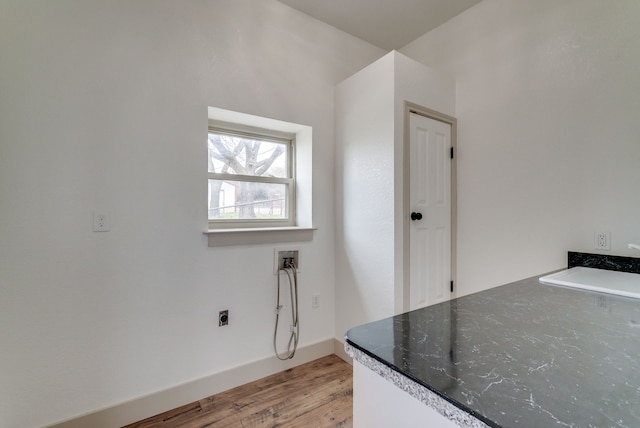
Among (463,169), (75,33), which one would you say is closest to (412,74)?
(463,169)

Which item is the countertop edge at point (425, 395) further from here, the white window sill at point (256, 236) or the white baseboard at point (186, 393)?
the white baseboard at point (186, 393)

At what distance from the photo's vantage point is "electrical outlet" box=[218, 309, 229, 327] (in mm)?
1924

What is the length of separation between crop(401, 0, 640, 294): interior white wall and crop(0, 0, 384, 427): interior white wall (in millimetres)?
1500

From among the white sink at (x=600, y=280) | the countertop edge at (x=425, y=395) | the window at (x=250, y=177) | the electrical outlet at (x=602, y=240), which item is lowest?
the countertop edge at (x=425, y=395)

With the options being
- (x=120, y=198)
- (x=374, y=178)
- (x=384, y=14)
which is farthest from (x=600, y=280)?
(x=120, y=198)

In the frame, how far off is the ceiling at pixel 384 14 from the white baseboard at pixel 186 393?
2.73 metres

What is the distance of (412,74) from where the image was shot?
2.06 m

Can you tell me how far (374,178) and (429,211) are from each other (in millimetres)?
502

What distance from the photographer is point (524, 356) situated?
61 cm

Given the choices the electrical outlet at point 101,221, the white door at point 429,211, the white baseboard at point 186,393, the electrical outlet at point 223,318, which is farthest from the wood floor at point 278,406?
the electrical outlet at point 101,221

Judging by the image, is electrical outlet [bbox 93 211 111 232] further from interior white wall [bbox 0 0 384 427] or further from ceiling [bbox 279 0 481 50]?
ceiling [bbox 279 0 481 50]

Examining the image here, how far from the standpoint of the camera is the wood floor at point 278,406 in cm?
163

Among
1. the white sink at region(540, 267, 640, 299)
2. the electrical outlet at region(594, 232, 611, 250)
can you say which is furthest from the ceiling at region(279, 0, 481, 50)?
the white sink at region(540, 267, 640, 299)

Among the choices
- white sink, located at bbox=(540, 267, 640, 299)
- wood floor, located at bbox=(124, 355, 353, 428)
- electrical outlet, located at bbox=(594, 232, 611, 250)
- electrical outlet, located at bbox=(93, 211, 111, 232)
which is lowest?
wood floor, located at bbox=(124, 355, 353, 428)
